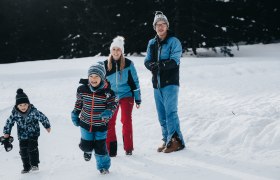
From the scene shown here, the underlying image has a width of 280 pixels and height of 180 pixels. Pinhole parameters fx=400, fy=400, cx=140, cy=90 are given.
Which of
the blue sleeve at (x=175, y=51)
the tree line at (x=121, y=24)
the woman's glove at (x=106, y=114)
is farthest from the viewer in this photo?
the tree line at (x=121, y=24)

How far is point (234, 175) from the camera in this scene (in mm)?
4793

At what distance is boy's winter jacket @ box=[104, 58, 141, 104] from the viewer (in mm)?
6273

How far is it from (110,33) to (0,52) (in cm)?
1149

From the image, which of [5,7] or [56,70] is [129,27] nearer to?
[56,70]

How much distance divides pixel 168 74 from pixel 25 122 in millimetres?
2226

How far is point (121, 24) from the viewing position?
939 inches

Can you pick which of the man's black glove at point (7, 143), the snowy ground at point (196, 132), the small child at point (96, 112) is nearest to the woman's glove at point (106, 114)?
the small child at point (96, 112)

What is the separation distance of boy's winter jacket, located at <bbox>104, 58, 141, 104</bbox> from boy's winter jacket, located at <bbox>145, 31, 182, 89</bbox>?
30 centimetres

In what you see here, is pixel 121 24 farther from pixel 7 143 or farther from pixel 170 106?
pixel 7 143

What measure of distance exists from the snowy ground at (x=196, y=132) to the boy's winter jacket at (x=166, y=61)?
1.13m

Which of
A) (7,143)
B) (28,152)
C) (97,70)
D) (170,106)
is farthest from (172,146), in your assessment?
(7,143)

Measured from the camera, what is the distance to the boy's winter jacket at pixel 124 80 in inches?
247

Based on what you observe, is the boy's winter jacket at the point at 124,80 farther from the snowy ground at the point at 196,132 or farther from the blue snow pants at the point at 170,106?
the snowy ground at the point at 196,132

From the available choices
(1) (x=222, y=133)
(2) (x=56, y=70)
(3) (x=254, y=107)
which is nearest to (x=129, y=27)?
(2) (x=56, y=70)
